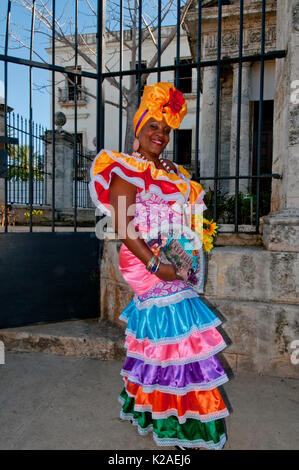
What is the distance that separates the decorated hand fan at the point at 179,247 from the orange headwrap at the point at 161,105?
2.07 feet

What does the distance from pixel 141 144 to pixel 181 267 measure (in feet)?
2.54

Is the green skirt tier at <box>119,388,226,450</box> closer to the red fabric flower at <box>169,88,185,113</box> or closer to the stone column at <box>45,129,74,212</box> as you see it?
the red fabric flower at <box>169,88,185,113</box>

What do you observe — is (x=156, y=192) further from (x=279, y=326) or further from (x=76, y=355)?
(x=76, y=355)

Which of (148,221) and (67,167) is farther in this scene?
(67,167)

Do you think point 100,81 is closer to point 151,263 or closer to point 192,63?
point 192,63

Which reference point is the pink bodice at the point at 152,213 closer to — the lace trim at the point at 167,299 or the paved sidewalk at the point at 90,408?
the lace trim at the point at 167,299

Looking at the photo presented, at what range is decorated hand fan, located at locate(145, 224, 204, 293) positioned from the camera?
1810mm

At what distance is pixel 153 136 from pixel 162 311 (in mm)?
1025

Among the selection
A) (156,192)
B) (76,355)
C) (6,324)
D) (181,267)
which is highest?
(156,192)

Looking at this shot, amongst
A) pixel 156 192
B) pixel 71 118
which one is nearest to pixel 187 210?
pixel 156 192

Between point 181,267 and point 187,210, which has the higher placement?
point 187,210

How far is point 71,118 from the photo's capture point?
2536 cm

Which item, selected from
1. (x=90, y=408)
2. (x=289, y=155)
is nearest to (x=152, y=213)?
(x=90, y=408)

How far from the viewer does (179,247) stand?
1.84 meters
